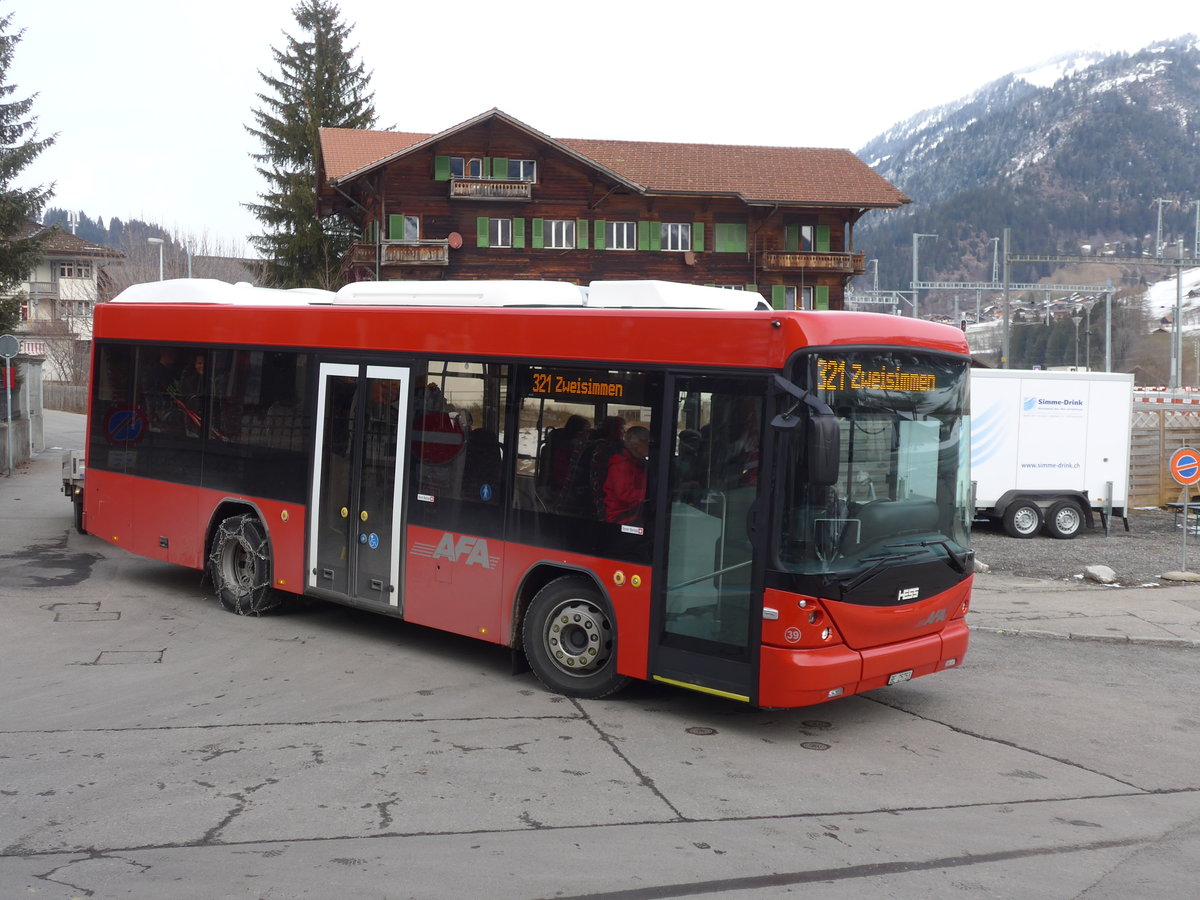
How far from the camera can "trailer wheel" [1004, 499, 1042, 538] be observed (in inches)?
846

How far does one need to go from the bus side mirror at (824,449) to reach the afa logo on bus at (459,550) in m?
2.92

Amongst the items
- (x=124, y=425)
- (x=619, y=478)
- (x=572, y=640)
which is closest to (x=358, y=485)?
(x=572, y=640)

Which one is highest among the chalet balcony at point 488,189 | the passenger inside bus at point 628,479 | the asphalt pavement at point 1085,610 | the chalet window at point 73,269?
the chalet window at point 73,269

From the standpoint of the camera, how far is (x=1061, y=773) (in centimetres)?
749

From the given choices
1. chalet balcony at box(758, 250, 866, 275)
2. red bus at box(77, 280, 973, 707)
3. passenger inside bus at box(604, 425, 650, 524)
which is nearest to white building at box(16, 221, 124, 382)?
chalet balcony at box(758, 250, 866, 275)

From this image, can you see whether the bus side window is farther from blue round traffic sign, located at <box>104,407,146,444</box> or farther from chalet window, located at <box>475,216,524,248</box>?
chalet window, located at <box>475,216,524,248</box>


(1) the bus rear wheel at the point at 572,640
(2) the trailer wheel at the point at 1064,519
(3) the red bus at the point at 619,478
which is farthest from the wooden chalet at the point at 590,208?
(1) the bus rear wheel at the point at 572,640

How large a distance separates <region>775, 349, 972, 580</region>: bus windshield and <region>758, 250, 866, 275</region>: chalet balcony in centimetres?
4335

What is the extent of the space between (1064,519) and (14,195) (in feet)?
85.9

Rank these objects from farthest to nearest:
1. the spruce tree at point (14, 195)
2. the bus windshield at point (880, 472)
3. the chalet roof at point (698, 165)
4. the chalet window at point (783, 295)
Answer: the chalet window at point (783, 295), the chalet roof at point (698, 165), the spruce tree at point (14, 195), the bus windshield at point (880, 472)

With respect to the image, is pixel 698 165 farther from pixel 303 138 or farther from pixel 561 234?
pixel 303 138

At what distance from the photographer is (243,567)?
38.9 ft

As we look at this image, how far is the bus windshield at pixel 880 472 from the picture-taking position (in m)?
7.55

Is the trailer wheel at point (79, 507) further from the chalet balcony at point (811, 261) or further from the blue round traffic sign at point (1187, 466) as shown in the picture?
the chalet balcony at point (811, 261)
